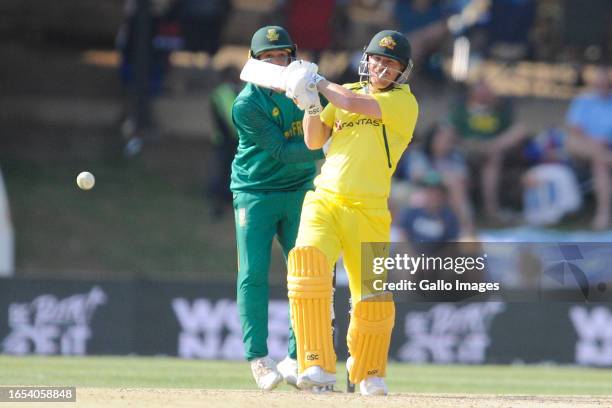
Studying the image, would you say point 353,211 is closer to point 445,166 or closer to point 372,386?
point 372,386

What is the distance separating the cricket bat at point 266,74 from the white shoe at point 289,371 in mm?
1906

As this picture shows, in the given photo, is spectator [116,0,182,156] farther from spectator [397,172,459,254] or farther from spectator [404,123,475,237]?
spectator [397,172,459,254]

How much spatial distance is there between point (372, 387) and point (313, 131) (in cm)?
159

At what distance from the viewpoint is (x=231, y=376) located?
11.0 meters

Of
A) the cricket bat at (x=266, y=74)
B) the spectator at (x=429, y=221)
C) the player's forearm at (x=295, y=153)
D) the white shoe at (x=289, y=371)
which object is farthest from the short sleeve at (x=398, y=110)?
the spectator at (x=429, y=221)

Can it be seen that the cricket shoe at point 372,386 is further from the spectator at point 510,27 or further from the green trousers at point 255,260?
the spectator at point 510,27

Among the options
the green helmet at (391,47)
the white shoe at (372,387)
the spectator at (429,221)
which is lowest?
the white shoe at (372,387)

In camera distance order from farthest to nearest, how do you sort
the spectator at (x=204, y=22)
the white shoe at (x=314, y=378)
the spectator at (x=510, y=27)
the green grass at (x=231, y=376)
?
1. the spectator at (x=510, y=27)
2. the spectator at (x=204, y=22)
3. the green grass at (x=231, y=376)
4. the white shoe at (x=314, y=378)

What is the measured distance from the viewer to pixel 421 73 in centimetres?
1861

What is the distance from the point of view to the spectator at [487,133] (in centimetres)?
1756

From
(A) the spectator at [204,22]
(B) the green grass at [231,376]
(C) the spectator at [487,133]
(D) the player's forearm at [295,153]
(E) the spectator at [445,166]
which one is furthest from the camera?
(A) the spectator at [204,22]

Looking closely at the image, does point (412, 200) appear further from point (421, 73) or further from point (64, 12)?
point (64, 12)

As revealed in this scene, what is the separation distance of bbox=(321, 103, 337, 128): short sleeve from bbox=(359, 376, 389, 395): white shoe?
1.57 meters

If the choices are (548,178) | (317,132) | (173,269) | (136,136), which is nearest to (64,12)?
(136,136)
